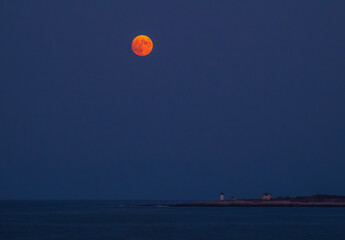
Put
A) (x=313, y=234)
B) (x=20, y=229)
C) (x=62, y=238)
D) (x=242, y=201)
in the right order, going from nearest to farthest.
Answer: (x=62, y=238), (x=313, y=234), (x=20, y=229), (x=242, y=201)

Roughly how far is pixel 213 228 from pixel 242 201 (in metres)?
78.5

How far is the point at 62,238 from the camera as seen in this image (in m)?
63.6

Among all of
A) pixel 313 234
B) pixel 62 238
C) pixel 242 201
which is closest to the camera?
pixel 62 238

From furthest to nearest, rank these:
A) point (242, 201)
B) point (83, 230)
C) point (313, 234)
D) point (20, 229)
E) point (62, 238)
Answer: point (242, 201), point (20, 229), point (83, 230), point (313, 234), point (62, 238)

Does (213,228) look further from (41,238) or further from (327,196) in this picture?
(327,196)

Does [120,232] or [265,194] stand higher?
[265,194]

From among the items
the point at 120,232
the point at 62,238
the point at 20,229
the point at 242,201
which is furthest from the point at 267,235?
the point at 242,201

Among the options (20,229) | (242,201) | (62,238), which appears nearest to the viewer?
(62,238)

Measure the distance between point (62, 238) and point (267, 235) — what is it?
26.1m

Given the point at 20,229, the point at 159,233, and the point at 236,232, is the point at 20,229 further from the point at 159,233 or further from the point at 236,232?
the point at 236,232

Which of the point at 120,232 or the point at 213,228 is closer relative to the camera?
the point at 120,232

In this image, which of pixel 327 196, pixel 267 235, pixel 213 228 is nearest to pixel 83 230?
pixel 213 228

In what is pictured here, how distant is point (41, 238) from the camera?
64250 mm

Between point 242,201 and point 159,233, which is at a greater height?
point 242,201
